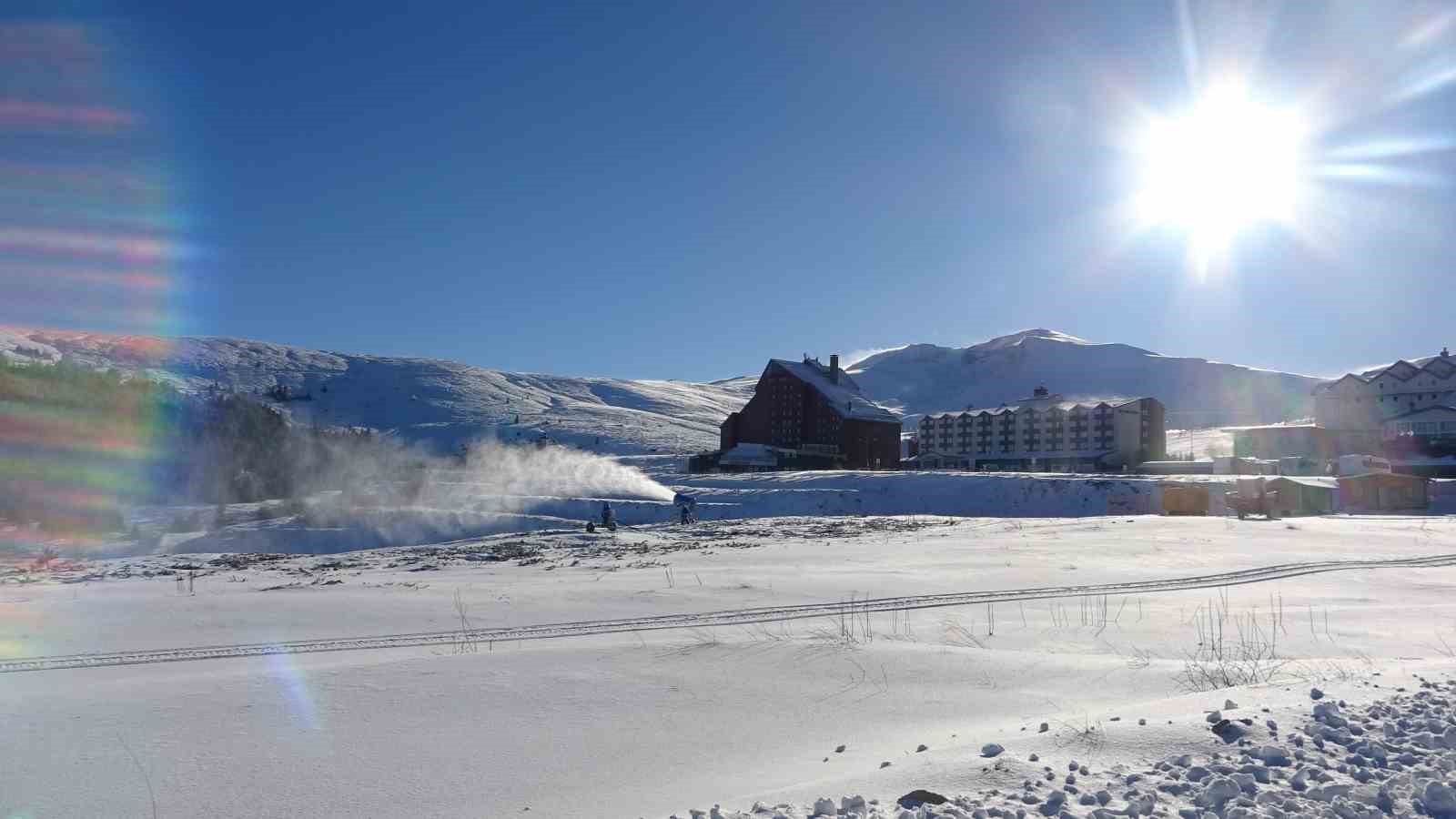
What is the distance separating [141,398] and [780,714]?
65570mm

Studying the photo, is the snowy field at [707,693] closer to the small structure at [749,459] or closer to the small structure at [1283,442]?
the small structure at [749,459]

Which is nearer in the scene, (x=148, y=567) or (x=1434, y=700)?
(x=1434, y=700)

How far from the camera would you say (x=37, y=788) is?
6.22m

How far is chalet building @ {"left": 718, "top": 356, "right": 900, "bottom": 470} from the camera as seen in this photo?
85.5 m

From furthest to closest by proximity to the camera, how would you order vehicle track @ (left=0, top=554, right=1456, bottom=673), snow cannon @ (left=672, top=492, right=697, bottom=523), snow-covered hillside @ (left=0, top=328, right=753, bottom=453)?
1. snow-covered hillside @ (left=0, top=328, right=753, bottom=453)
2. snow cannon @ (left=672, top=492, right=697, bottom=523)
3. vehicle track @ (left=0, top=554, right=1456, bottom=673)

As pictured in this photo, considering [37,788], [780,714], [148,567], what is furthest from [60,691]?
[148,567]

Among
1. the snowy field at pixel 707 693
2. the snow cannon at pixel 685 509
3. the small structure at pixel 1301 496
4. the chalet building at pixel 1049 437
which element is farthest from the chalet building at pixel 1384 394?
the snowy field at pixel 707 693

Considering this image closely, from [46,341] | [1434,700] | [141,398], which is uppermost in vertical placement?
[46,341]

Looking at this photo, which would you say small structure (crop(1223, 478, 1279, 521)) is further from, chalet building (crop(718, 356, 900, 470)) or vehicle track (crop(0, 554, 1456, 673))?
chalet building (crop(718, 356, 900, 470))

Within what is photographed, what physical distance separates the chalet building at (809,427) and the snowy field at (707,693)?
66.0 m

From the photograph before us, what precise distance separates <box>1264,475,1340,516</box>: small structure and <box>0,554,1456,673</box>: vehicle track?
110 ft

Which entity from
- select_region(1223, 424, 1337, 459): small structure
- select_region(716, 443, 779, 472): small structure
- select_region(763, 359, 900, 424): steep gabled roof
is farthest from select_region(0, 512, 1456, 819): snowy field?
select_region(1223, 424, 1337, 459): small structure

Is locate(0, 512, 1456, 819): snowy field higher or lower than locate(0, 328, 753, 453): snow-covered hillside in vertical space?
lower

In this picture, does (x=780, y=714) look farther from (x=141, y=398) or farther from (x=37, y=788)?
(x=141, y=398)
